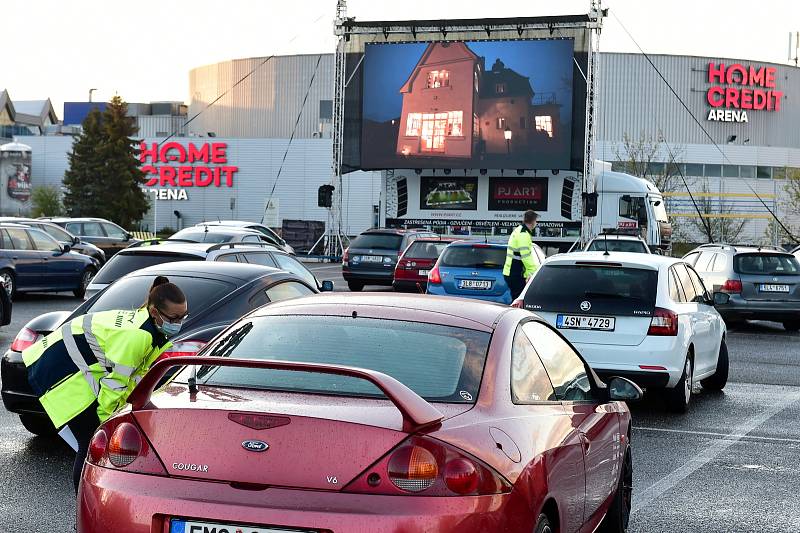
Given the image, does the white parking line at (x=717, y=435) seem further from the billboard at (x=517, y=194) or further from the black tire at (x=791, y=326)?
the billboard at (x=517, y=194)

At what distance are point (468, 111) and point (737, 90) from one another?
49296mm

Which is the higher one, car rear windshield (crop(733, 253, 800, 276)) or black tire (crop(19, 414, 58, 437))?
car rear windshield (crop(733, 253, 800, 276))

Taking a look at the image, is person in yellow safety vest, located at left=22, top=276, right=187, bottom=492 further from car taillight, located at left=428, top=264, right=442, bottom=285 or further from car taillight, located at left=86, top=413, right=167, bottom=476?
car taillight, located at left=428, top=264, right=442, bottom=285

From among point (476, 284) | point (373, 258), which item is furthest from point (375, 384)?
point (373, 258)

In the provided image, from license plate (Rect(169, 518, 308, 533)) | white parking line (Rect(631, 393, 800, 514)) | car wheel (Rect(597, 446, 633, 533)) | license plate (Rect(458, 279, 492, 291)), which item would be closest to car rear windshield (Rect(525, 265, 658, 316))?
white parking line (Rect(631, 393, 800, 514))

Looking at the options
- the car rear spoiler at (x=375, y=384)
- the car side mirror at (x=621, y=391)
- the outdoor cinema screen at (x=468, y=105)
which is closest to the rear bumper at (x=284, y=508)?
the car rear spoiler at (x=375, y=384)

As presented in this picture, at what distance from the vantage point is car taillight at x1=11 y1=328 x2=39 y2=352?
29.7ft

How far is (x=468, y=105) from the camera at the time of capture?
35781mm

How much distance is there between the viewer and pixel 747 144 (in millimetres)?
80938

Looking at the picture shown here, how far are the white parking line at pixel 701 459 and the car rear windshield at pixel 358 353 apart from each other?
2.78 meters

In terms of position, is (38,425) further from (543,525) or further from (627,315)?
(543,525)

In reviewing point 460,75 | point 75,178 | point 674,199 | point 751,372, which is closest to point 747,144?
point 674,199

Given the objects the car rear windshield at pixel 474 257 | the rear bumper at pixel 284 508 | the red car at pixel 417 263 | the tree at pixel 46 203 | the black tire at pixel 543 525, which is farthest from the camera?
the tree at pixel 46 203

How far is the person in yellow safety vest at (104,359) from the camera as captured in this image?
5750mm
